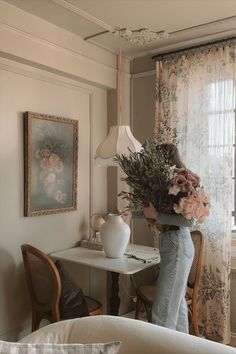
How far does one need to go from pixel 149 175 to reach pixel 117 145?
1.93 feet

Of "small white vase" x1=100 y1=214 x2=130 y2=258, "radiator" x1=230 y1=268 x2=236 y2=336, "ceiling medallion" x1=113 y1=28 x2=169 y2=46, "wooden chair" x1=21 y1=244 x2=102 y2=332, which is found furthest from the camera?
"radiator" x1=230 y1=268 x2=236 y2=336

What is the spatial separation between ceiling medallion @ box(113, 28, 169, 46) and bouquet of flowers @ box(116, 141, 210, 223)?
46.3 inches

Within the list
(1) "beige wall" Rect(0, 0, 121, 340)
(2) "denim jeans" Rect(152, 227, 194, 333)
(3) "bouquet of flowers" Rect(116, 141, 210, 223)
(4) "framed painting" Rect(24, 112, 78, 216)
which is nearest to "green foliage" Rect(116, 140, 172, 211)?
(3) "bouquet of flowers" Rect(116, 141, 210, 223)

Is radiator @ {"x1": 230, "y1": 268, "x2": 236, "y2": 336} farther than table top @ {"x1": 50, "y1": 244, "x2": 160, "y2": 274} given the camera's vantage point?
Yes

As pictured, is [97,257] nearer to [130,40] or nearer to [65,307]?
[65,307]

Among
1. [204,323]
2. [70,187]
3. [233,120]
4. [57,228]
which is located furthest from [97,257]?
[233,120]

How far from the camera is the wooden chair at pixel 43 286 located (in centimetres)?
253

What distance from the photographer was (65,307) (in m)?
2.61

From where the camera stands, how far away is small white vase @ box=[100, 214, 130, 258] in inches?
115

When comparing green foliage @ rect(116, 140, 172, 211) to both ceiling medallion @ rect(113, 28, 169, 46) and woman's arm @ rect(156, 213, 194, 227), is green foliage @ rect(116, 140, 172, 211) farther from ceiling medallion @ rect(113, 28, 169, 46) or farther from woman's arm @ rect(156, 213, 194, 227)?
ceiling medallion @ rect(113, 28, 169, 46)

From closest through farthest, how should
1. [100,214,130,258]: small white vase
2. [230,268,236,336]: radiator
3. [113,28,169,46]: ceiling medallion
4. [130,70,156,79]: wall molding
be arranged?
[100,214,130,258]: small white vase < [113,28,169,46]: ceiling medallion < [230,268,236,336]: radiator < [130,70,156,79]: wall molding

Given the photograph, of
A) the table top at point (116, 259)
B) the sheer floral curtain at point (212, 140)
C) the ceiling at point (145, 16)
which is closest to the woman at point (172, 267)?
the table top at point (116, 259)

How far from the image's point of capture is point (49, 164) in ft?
10.3

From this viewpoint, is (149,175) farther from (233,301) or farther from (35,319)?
(233,301)
